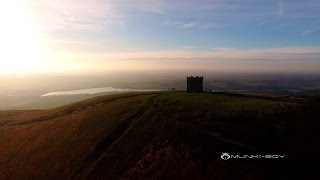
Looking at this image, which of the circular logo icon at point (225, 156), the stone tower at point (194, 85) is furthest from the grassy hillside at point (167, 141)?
the stone tower at point (194, 85)

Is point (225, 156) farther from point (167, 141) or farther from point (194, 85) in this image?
point (194, 85)

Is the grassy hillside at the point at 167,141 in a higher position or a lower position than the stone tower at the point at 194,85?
lower

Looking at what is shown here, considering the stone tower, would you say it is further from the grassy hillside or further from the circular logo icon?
the circular logo icon

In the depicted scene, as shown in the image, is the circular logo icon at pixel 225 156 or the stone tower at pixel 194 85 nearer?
the circular logo icon at pixel 225 156

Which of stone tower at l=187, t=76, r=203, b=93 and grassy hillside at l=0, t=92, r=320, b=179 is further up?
stone tower at l=187, t=76, r=203, b=93

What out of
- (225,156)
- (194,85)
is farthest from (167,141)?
(194,85)

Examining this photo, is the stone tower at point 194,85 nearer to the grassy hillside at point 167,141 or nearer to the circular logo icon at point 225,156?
the grassy hillside at point 167,141

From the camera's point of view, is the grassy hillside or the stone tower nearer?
the grassy hillside

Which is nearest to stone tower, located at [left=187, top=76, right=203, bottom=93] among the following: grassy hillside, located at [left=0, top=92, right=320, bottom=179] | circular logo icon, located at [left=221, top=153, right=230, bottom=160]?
grassy hillside, located at [left=0, top=92, right=320, bottom=179]

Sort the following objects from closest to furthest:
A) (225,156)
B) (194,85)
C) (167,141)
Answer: (225,156) < (167,141) < (194,85)
